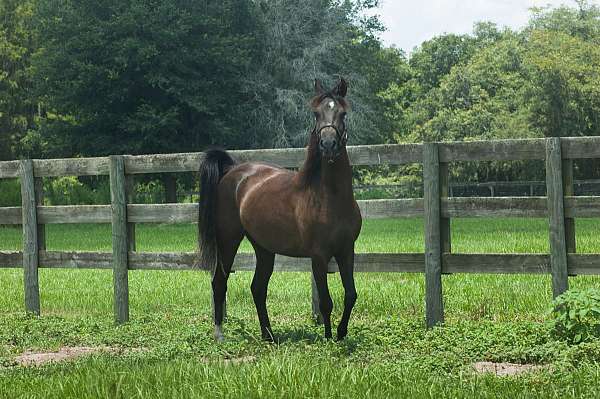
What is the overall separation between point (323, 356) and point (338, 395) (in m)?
1.65

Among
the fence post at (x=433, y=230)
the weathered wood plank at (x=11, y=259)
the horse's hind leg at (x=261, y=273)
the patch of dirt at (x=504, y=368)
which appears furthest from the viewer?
the weathered wood plank at (x=11, y=259)

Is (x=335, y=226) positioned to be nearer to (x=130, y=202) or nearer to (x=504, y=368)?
(x=504, y=368)

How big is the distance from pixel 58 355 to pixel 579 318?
4.25 m

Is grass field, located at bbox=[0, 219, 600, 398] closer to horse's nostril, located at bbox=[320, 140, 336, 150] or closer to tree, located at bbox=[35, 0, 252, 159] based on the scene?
horse's nostril, located at bbox=[320, 140, 336, 150]

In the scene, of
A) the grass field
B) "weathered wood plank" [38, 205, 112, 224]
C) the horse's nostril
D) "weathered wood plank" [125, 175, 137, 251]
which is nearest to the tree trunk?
the grass field

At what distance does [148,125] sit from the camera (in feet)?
118

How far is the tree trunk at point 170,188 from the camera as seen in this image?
109 ft

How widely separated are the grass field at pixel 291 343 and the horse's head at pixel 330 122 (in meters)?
1.51

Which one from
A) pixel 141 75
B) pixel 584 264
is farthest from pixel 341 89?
pixel 141 75

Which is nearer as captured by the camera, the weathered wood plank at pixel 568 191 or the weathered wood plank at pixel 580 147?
the weathered wood plank at pixel 580 147

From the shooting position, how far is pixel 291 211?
7.88 metres

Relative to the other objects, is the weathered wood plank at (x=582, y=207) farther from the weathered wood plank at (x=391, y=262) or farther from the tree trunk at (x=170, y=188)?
the tree trunk at (x=170, y=188)

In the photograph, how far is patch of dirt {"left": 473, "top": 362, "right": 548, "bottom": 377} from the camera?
6.24 m

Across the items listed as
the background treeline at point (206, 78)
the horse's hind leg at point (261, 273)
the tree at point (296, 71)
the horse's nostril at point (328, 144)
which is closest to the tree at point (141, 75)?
the background treeline at point (206, 78)
